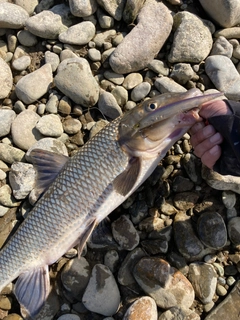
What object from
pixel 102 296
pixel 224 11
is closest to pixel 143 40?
pixel 224 11

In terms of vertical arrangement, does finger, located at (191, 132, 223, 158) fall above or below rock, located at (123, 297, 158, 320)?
above

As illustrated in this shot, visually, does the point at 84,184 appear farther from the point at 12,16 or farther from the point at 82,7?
the point at 12,16

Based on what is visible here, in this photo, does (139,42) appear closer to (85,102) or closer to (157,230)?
(85,102)

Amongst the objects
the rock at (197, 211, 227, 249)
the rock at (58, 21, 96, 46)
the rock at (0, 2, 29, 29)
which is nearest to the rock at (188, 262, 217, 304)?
the rock at (197, 211, 227, 249)

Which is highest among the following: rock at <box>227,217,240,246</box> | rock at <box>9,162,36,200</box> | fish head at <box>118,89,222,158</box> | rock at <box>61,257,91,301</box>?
fish head at <box>118,89,222,158</box>

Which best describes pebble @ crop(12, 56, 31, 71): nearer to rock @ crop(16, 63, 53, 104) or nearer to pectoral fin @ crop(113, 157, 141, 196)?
rock @ crop(16, 63, 53, 104)

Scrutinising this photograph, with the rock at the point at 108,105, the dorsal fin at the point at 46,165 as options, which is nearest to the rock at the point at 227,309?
the dorsal fin at the point at 46,165

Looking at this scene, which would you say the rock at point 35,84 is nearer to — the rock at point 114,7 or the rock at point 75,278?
the rock at point 114,7

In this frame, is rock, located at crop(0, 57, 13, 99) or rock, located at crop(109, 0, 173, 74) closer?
rock, located at crop(109, 0, 173, 74)
